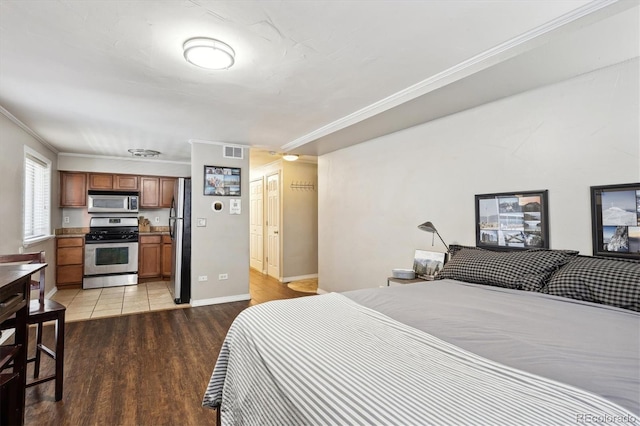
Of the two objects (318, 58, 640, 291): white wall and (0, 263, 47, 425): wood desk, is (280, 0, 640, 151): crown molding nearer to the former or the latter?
(318, 58, 640, 291): white wall

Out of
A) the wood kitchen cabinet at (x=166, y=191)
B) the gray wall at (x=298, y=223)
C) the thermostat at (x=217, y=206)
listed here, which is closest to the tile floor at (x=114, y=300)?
the thermostat at (x=217, y=206)

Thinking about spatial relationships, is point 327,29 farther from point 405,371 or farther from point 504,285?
point 504,285

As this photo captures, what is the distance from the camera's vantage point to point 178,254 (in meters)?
4.55

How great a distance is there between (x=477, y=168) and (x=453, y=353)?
7.05 feet

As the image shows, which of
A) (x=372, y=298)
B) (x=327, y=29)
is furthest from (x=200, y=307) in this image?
(x=327, y=29)

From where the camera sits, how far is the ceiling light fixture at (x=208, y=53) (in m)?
1.92

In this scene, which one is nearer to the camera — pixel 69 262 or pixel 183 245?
pixel 183 245

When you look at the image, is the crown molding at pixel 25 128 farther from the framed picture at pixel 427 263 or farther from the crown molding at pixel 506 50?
the framed picture at pixel 427 263

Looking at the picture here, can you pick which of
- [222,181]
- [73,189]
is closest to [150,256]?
[73,189]

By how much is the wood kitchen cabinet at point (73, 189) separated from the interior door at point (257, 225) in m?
3.25

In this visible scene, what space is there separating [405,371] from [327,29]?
5.89ft

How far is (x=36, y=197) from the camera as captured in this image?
178 inches

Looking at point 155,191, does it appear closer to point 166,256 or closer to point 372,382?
point 166,256

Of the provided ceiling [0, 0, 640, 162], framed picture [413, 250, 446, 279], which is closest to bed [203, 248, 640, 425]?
framed picture [413, 250, 446, 279]
